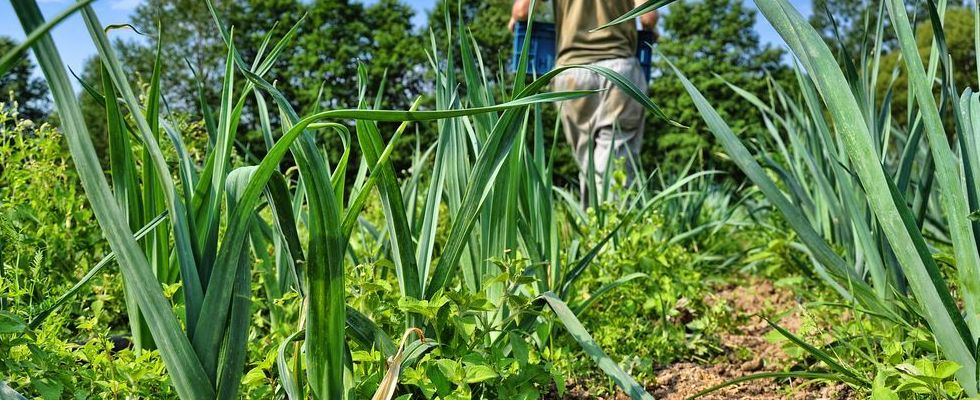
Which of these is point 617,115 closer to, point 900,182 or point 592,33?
point 592,33

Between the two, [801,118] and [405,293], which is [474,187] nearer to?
[405,293]

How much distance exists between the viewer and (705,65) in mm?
16047

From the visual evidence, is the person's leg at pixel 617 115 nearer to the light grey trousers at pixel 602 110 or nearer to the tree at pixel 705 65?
the light grey trousers at pixel 602 110

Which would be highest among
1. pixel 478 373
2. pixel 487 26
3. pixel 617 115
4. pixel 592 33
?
pixel 487 26

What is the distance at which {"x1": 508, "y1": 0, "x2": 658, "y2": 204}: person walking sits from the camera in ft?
13.3

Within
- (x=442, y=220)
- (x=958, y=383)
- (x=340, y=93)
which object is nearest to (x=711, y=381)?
(x=958, y=383)

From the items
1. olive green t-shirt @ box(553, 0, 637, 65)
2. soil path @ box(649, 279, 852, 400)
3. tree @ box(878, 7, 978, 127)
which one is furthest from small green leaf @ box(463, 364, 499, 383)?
tree @ box(878, 7, 978, 127)

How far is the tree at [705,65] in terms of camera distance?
14.7m

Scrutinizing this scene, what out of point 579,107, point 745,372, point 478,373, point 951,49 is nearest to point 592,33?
point 579,107

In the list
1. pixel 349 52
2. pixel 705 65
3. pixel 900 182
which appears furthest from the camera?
pixel 705 65

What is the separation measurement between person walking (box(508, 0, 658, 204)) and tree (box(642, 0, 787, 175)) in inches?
394

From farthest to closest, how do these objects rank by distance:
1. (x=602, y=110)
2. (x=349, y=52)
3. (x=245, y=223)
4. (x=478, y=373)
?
(x=349, y=52) → (x=602, y=110) → (x=478, y=373) → (x=245, y=223)

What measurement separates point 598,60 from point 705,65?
12.8 meters

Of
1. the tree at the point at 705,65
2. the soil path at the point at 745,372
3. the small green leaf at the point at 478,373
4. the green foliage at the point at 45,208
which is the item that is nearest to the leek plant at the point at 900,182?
the soil path at the point at 745,372
